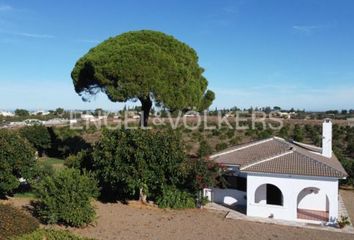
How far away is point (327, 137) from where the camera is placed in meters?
17.6

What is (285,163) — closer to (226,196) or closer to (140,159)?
(226,196)

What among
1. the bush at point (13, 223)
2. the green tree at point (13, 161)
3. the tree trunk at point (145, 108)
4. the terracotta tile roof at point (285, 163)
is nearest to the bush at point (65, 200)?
Result: the bush at point (13, 223)

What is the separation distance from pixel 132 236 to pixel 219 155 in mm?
7677

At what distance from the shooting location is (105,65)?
858 inches

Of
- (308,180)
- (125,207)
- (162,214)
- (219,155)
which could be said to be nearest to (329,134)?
(308,180)

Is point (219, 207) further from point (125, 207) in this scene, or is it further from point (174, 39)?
point (174, 39)

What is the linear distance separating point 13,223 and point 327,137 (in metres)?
13.7

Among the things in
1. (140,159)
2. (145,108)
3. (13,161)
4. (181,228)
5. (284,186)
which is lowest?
(181,228)

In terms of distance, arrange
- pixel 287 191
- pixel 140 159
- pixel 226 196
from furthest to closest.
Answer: pixel 226 196 < pixel 140 159 < pixel 287 191

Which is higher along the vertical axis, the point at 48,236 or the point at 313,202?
the point at 48,236

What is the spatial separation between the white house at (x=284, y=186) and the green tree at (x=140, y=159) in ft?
8.14

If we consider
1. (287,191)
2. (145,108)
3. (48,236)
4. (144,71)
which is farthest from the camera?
(145,108)

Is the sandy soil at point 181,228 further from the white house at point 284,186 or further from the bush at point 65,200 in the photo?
the white house at point 284,186

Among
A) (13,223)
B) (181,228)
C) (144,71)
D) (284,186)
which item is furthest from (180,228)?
(144,71)
